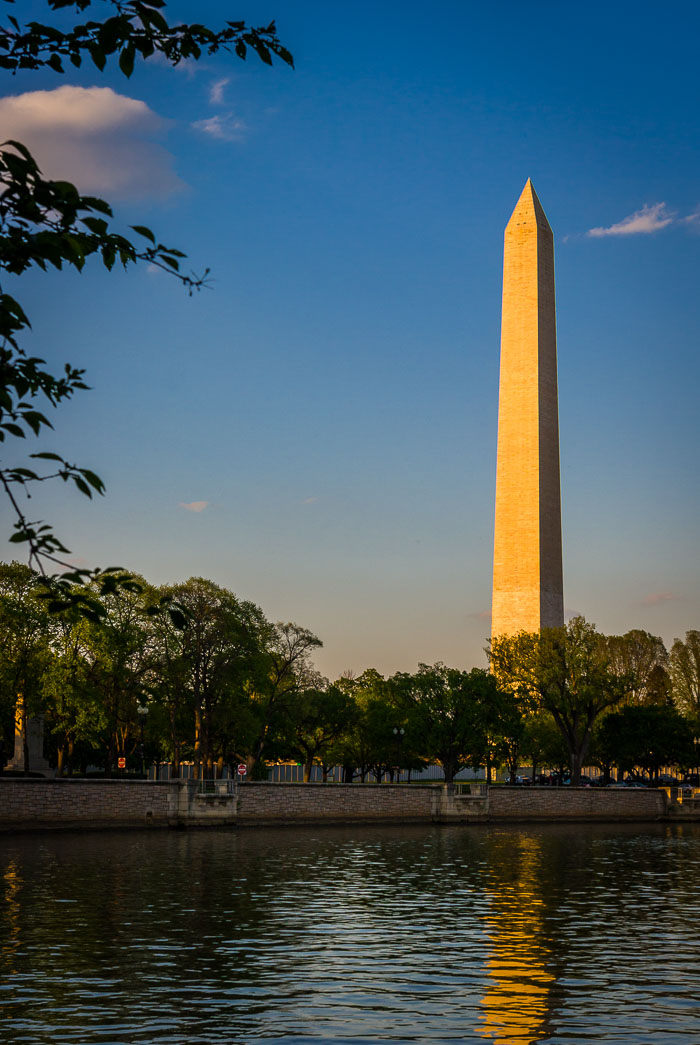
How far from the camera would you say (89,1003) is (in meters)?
15.8

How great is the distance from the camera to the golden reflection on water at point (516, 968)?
48.3ft

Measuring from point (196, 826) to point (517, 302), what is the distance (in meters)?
46.9

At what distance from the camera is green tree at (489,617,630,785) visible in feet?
259

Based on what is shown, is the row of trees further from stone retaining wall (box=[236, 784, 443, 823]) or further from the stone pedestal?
stone retaining wall (box=[236, 784, 443, 823])

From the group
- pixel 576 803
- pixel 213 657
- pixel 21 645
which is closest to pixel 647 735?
pixel 576 803

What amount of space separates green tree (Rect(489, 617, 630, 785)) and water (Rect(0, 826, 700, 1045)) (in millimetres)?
40560

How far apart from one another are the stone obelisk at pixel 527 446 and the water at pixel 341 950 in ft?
159

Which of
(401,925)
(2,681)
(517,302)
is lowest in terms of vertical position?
(401,925)

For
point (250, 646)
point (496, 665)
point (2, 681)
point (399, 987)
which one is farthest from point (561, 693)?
point (399, 987)

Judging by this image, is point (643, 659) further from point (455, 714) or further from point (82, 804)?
point (82, 804)

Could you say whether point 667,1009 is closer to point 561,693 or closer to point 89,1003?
point 89,1003

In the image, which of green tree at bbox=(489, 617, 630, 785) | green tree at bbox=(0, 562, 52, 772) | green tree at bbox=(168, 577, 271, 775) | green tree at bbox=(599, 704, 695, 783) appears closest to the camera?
green tree at bbox=(0, 562, 52, 772)

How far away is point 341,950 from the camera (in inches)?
816

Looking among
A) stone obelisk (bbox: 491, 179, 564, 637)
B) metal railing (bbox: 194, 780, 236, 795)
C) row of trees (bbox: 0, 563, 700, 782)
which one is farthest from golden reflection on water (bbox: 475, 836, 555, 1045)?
stone obelisk (bbox: 491, 179, 564, 637)
